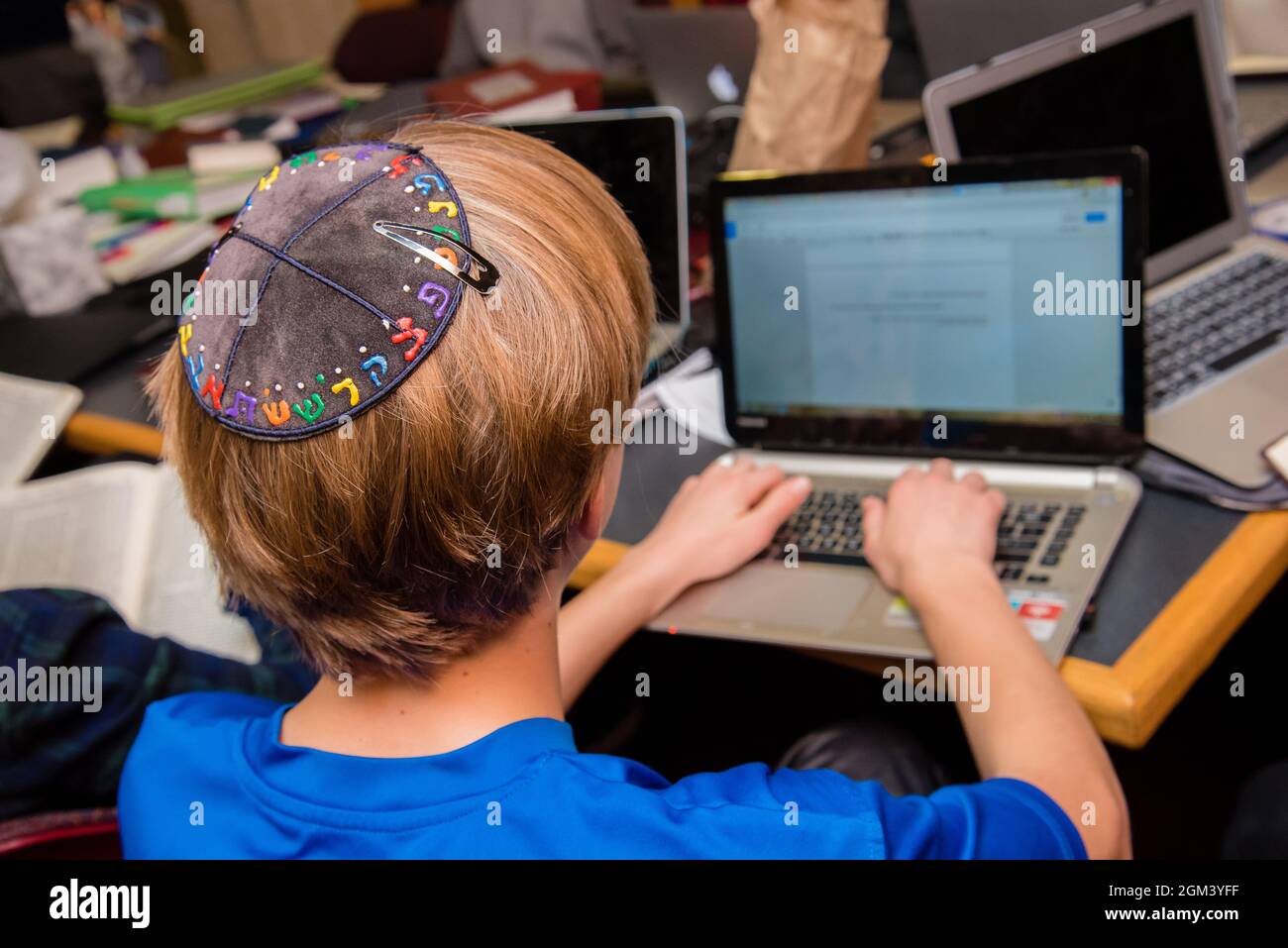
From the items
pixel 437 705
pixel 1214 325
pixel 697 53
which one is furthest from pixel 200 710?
pixel 697 53

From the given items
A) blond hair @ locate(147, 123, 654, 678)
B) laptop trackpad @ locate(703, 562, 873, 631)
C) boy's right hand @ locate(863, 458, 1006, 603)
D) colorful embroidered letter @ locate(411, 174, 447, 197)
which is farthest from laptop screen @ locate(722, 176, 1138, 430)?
colorful embroidered letter @ locate(411, 174, 447, 197)

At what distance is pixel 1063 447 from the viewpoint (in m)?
1.05

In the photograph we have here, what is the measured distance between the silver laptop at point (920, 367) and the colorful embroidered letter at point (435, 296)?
48 centimetres

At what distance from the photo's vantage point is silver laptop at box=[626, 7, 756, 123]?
5.78 ft

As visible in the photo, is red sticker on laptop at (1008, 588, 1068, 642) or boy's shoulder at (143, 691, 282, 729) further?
red sticker on laptop at (1008, 588, 1068, 642)

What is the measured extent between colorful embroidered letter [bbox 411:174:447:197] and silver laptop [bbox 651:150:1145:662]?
1.59 ft

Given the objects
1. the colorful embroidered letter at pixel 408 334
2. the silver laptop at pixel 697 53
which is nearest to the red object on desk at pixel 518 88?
the silver laptop at pixel 697 53

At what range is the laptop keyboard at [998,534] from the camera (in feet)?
3.10

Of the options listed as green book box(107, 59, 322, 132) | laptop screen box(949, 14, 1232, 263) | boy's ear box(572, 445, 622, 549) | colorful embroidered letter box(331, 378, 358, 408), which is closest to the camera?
colorful embroidered letter box(331, 378, 358, 408)

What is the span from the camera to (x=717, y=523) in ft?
3.40

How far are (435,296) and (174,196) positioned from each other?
5.67ft

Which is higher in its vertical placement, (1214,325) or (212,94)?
(212,94)

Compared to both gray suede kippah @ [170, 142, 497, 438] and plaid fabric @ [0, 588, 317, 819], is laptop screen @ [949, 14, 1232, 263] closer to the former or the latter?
gray suede kippah @ [170, 142, 497, 438]

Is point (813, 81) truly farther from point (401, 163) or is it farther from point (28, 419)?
point (28, 419)
